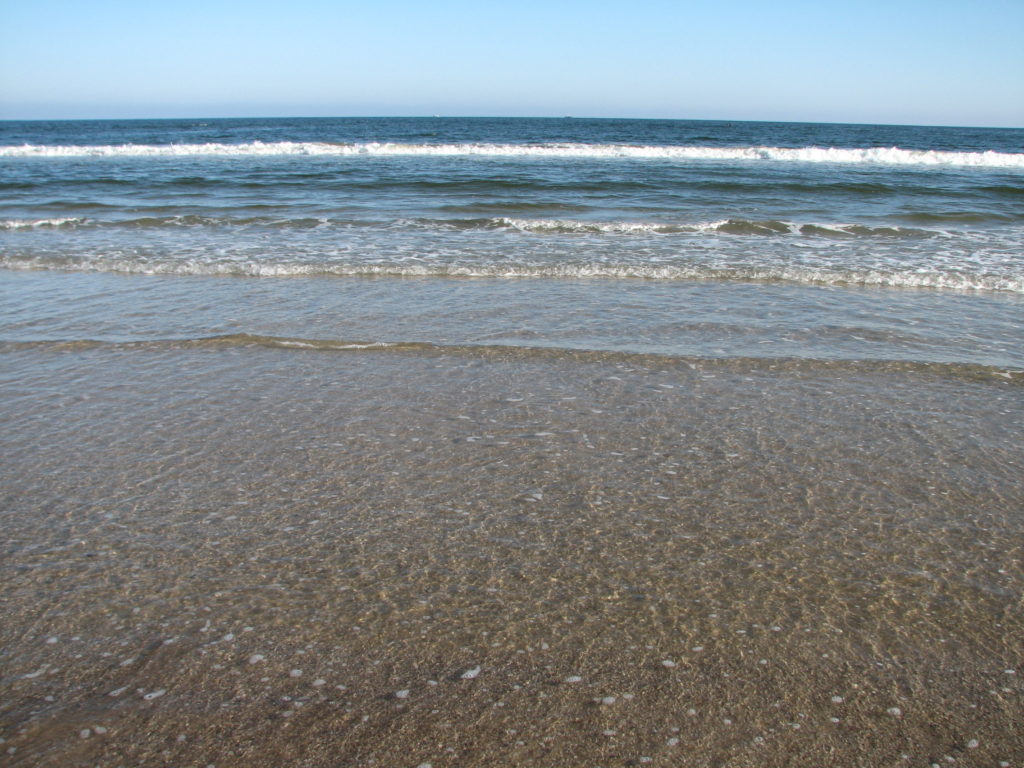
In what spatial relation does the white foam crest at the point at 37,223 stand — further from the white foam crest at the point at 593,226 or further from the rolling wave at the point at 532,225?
the white foam crest at the point at 593,226

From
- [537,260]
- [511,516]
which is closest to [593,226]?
[537,260]

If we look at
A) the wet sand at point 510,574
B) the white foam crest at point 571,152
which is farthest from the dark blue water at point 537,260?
the white foam crest at point 571,152

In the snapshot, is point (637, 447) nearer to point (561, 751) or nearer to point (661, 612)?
A: point (661, 612)

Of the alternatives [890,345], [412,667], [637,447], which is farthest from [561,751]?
[890,345]

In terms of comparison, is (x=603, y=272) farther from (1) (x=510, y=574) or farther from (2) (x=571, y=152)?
(2) (x=571, y=152)

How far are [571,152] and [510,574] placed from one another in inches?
1344

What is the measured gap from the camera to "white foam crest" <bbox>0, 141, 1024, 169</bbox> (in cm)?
3259

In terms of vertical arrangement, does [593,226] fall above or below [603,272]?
above

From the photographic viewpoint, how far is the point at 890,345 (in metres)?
6.75

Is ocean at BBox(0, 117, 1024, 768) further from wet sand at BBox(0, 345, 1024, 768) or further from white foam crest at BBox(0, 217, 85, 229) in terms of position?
white foam crest at BBox(0, 217, 85, 229)

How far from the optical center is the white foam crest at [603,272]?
9375 millimetres

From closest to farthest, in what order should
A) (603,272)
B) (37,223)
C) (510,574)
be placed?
(510,574) → (603,272) → (37,223)

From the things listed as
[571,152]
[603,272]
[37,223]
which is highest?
[571,152]

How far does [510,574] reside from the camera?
329 cm
